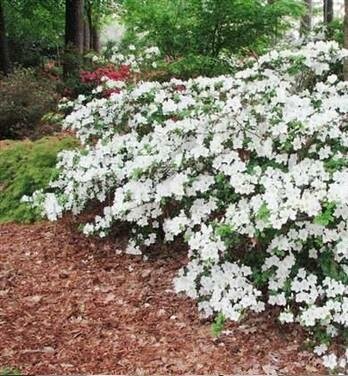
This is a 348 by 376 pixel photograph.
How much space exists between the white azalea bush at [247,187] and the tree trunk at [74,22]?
306 inches

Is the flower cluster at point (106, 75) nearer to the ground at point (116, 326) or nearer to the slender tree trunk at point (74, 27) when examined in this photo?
the slender tree trunk at point (74, 27)

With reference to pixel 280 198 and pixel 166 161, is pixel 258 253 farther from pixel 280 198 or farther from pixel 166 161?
pixel 166 161

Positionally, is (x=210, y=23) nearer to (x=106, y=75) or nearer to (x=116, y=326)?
(x=106, y=75)

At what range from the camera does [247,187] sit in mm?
3742

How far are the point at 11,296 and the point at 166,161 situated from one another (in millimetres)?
1460

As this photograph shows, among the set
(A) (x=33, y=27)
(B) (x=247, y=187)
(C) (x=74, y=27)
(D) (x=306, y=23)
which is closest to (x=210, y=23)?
(B) (x=247, y=187)

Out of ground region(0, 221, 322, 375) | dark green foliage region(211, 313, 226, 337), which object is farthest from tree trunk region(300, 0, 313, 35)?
dark green foliage region(211, 313, 226, 337)

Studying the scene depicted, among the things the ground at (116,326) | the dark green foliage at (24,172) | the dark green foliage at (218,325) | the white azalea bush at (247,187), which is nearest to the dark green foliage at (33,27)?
the dark green foliage at (24,172)

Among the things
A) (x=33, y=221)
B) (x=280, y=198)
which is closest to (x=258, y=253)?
(x=280, y=198)

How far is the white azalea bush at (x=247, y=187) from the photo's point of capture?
11.5 feet

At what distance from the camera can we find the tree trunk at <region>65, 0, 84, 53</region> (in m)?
12.4

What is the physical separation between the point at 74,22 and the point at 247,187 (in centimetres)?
971

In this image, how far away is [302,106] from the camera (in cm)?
405

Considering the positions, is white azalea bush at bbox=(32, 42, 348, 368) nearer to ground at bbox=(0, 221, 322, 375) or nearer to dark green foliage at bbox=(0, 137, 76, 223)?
ground at bbox=(0, 221, 322, 375)
